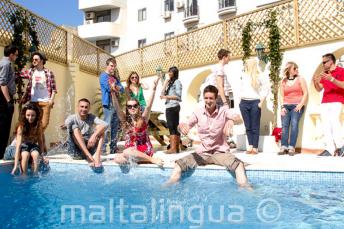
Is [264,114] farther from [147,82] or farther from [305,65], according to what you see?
[147,82]

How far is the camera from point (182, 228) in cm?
279

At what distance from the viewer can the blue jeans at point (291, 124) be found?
657 cm

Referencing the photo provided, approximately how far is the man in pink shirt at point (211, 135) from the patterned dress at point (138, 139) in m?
0.78

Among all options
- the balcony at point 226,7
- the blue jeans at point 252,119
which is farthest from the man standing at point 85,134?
the balcony at point 226,7

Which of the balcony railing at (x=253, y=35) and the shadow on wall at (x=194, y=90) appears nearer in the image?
the balcony railing at (x=253, y=35)

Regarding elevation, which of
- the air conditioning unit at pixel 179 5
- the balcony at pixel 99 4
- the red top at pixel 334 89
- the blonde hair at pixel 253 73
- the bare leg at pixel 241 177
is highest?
the balcony at pixel 99 4

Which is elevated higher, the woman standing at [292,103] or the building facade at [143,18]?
the building facade at [143,18]

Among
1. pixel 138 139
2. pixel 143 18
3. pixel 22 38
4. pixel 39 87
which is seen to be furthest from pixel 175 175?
pixel 143 18

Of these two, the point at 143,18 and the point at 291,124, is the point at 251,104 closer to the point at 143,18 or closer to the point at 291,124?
the point at 291,124

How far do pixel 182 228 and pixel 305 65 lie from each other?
5.74 metres

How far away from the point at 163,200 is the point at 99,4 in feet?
80.4

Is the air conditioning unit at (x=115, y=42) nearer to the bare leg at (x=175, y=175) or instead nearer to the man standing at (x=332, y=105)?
the man standing at (x=332, y=105)

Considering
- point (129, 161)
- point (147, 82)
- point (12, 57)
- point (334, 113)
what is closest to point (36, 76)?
point (12, 57)

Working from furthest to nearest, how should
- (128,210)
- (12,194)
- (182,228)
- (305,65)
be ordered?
1. (305,65)
2. (12,194)
3. (128,210)
4. (182,228)
